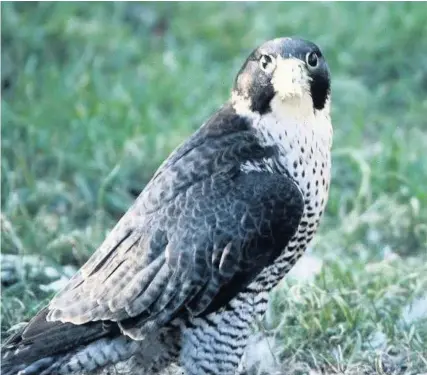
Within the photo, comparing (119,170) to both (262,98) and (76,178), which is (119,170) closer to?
(76,178)

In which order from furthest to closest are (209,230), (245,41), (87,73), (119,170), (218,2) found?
(218,2) → (245,41) → (87,73) → (119,170) → (209,230)

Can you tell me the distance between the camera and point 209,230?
4328 millimetres

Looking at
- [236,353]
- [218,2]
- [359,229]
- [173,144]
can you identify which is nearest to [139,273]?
[236,353]

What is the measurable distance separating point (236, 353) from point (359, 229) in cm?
181

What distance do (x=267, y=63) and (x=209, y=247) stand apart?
0.77 metres

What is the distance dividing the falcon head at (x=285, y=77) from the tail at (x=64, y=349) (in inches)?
41.5

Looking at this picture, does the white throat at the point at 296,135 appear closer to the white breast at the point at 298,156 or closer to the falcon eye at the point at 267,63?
the white breast at the point at 298,156

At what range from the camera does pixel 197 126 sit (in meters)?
7.19

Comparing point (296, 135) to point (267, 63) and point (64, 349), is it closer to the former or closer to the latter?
point (267, 63)

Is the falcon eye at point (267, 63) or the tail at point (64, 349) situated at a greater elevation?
the falcon eye at point (267, 63)

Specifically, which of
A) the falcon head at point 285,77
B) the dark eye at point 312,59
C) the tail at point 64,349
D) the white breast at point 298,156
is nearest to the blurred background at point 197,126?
the white breast at point 298,156

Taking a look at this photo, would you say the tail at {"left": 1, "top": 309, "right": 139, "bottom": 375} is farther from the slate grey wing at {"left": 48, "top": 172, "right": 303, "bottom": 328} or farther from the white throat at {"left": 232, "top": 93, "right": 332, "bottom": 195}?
the white throat at {"left": 232, "top": 93, "right": 332, "bottom": 195}

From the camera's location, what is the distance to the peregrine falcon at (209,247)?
431cm

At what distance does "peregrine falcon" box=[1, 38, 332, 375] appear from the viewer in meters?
4.31
